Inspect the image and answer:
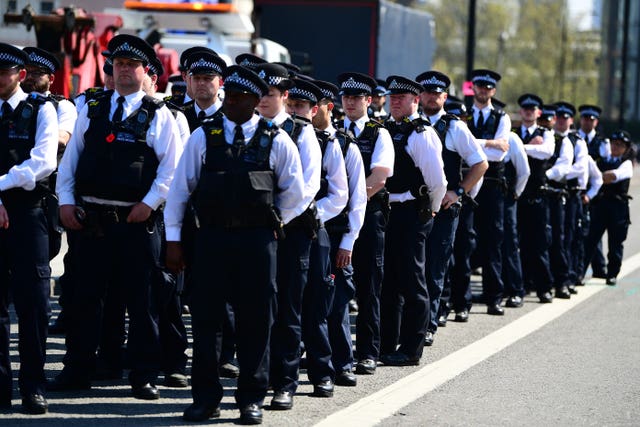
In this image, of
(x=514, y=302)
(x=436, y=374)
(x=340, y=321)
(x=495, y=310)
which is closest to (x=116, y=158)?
(x=340, y=321)

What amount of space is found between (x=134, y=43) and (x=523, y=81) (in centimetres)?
8795

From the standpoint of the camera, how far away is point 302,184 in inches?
307

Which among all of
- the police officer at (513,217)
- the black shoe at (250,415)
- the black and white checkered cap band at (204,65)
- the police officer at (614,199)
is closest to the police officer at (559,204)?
the police officer at (513,217)

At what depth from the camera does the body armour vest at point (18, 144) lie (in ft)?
25.7

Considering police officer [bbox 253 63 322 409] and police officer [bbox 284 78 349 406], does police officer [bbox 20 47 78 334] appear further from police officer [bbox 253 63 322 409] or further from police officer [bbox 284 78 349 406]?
police officer [bbox 284 78 349 406]

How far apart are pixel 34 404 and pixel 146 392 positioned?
80 cm

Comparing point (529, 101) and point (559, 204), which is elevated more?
point (529, 101)

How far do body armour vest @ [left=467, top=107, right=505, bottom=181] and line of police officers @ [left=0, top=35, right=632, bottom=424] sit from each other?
1936mm

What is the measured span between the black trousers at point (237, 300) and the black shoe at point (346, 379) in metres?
1.34

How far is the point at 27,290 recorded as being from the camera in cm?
782

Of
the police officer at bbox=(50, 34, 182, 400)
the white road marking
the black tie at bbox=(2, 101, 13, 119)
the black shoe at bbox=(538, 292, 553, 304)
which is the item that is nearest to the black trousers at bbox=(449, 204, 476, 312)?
the white road marking

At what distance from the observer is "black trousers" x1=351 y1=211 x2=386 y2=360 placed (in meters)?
9.54

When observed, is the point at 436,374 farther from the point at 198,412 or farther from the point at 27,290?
the point at 27,290

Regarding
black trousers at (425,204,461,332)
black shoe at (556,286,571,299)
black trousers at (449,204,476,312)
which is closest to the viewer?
black trousers at (425,204,461,332)
